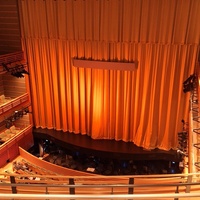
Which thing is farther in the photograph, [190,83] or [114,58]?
[114,58]

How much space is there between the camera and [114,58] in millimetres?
9273

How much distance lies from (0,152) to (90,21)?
17.9ft

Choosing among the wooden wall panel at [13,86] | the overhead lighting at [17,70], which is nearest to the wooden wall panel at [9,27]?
the overhead lighting at [17,70]

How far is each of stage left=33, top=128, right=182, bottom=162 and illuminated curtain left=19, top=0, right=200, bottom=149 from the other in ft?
0.86

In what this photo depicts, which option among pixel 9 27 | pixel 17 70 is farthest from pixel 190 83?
pixel 9 27

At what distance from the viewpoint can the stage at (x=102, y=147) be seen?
30.2 ft

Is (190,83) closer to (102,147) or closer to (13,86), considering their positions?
(102,147)

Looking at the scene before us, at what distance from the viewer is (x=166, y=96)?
358 inches

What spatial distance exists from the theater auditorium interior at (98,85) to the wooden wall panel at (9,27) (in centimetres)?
4

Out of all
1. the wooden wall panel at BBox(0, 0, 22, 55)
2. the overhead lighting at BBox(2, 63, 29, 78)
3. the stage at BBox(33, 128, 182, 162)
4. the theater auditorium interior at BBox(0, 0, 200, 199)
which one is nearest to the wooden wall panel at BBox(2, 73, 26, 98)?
the theater auditorium interior at BBox(0, 0, 200, 199)

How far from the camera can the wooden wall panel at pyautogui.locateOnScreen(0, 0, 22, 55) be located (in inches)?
398

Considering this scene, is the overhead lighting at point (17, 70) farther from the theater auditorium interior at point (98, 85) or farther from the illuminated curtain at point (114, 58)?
the illuminated curtain at point (114, 58)

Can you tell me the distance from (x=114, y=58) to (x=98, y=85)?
1.14 m

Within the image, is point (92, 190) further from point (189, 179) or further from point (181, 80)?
point (181, 80)
